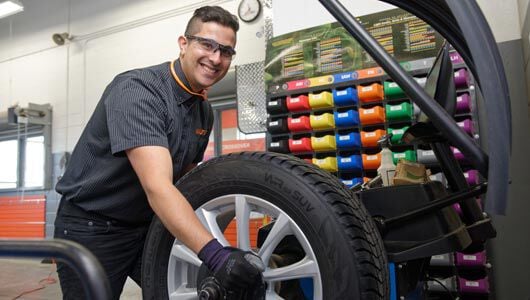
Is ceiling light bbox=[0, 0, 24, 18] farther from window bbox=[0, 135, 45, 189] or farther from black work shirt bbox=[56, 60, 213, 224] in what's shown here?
black work shirt bbox=[56, 60, 213, 224]

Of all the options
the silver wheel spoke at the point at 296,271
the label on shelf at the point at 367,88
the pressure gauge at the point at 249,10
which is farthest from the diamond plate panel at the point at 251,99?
the silver wheel spoke at the point at 296,271

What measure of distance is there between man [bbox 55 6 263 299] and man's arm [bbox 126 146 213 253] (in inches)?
4.5

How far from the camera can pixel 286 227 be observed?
2.96 ft

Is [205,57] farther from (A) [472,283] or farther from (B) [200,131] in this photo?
(A) [472,283]

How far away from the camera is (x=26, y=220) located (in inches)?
278

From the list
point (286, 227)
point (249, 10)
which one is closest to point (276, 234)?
point (286, 227)

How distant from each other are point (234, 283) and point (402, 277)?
19.0 inches

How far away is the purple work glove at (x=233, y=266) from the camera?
856 mm

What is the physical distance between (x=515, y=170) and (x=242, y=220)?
8.16 feet

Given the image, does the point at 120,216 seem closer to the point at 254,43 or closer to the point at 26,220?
the point at 254,43

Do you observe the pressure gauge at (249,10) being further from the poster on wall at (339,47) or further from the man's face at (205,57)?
the man's face at (205,57)

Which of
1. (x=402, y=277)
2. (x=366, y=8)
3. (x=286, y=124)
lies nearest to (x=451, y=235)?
(x=402, y=277)

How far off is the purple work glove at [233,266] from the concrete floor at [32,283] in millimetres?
3229

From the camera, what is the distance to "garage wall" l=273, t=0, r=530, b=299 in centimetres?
262
